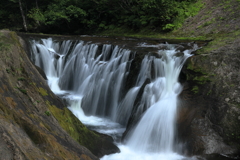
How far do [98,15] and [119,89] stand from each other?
14.9 m

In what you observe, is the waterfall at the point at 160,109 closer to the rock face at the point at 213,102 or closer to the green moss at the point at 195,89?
the rock face at the point at 213,102

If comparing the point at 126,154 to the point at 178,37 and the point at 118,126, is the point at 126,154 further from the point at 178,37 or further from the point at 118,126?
the point at 178,37

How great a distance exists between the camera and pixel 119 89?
9.50 m

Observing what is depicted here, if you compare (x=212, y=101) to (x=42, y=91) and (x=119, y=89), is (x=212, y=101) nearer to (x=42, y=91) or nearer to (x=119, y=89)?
(x=119, y=89)

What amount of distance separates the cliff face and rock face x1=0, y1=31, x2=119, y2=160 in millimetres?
2387

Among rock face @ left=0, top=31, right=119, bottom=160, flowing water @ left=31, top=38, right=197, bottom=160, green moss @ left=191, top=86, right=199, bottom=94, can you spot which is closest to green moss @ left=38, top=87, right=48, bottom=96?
rock face @ left=0, top=31, right=119, bottom=160

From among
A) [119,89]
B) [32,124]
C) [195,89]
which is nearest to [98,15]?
[119,89]

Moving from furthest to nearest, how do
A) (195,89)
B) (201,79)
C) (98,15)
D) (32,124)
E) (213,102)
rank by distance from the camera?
(98,15) → (201,79) → (195,89) → (213,102) → (32,124)

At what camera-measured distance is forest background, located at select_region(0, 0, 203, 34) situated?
15.6m

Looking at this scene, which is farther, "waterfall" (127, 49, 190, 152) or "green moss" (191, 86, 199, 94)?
"green moss" (191, 86, 199, 94)

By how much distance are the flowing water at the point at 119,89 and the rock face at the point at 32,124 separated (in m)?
1.27

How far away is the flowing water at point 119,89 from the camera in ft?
23.1

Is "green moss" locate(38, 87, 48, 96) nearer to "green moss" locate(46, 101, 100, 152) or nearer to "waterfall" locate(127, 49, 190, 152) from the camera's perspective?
"green moss" locate(46, 101, 100, 152)

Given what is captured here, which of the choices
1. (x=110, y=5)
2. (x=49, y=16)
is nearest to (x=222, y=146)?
(x=110, y=5)
